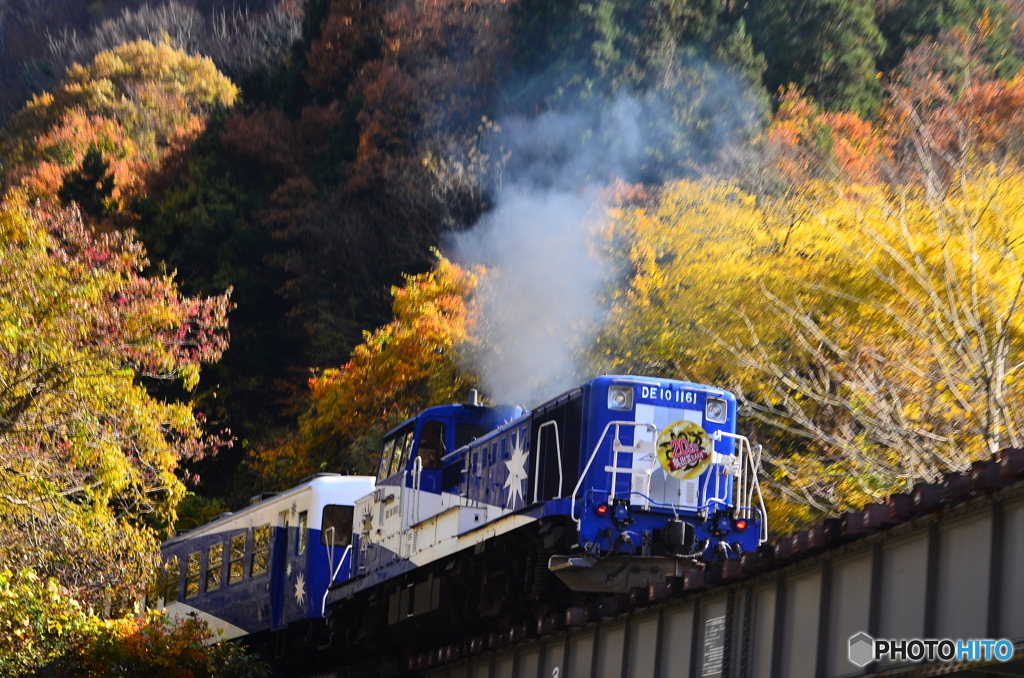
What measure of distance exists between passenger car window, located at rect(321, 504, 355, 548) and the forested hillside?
2.50 metres

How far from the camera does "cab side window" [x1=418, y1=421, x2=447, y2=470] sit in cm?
1775

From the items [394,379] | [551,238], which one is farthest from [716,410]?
[394,379]

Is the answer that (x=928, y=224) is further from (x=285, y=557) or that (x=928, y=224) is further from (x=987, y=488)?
(x=987, y=488)

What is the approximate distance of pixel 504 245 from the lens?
35.3 m

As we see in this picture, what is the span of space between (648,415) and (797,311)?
7.98 m

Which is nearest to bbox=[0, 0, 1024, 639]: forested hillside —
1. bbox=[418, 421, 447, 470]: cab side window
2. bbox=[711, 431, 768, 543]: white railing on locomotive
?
bbox=[711, 431, 768, 543]: white railing on locomotive

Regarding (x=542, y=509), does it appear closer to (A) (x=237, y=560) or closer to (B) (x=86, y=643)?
(B) (x=86, y=643)

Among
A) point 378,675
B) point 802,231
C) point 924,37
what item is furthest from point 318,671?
point 924,37

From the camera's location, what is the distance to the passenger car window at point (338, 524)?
20.8m

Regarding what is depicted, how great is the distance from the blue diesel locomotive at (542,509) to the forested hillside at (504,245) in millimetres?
2921

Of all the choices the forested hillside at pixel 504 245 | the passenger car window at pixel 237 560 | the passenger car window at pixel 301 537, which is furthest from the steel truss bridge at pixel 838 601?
the passenger car window at pixel 237 560

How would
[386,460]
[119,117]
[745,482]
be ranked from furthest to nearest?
[119,117] < [386,460] < [745,482]

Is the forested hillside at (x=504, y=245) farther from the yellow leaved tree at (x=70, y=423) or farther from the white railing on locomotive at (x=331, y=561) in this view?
the white railing on locomotive at (x=331, y=561)

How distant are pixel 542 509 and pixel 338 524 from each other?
7.29 meters
